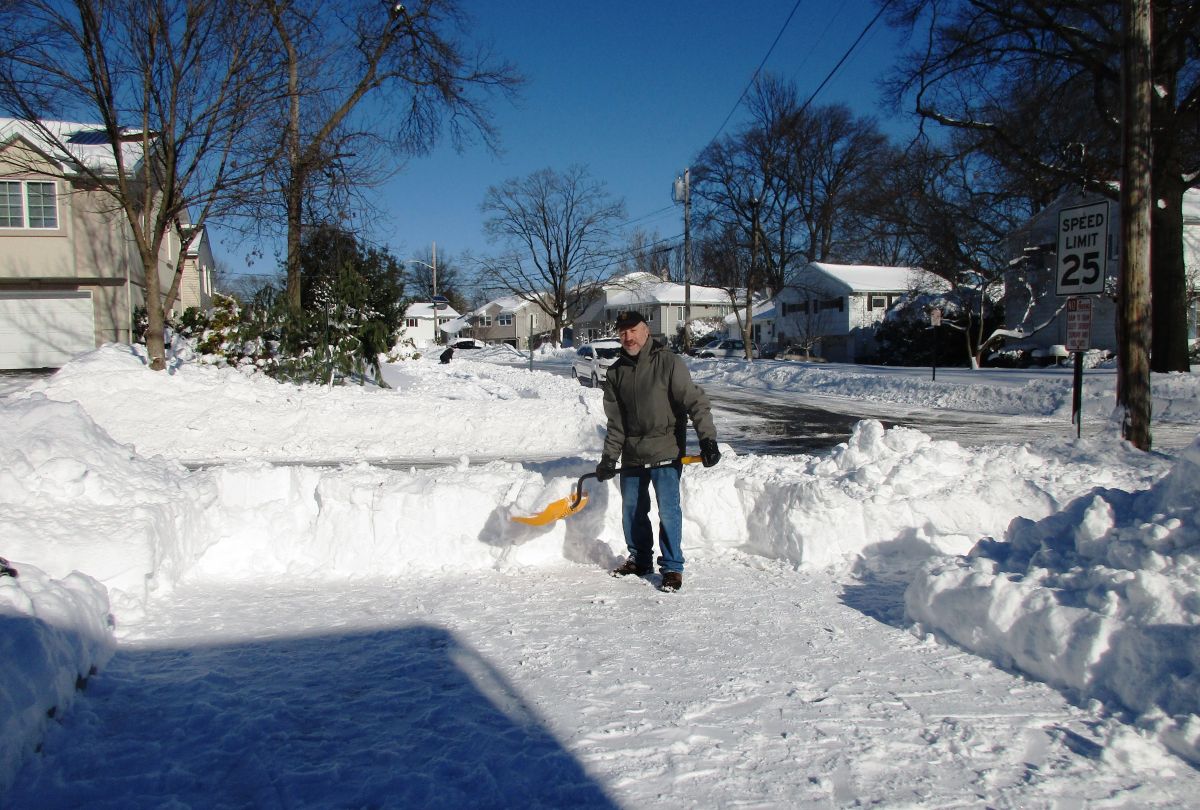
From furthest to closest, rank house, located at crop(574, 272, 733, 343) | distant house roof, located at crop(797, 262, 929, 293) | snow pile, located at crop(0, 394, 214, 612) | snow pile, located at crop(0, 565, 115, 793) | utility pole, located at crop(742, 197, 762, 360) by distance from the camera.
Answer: house, located at crop(574, 272, 733, 343)
distant house roof, located at crop(797, 262, 929, 293)
utility pole, located at crop(742, 197, 762, 360)
snow pile, located at crop(0, 394, 214, 612)
snow pile, located at crop(0, 565, 115, 793)

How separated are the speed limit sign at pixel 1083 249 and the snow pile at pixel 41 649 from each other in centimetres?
999

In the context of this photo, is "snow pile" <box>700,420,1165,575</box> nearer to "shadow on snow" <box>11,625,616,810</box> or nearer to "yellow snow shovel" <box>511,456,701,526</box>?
"yellow snow shovel" <box>511,456,701,526</box>

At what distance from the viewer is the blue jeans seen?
548 centimetres

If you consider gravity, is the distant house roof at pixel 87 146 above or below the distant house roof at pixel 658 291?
below

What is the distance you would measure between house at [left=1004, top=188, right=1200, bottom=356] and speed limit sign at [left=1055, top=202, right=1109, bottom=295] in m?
21.8

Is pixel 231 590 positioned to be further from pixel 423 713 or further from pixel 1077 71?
pixel 1077 71

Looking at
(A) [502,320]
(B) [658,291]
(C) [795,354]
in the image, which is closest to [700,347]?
(C) [795,354]

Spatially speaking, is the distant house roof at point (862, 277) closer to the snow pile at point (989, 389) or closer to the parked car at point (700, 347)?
the parked car at point (700, 347)

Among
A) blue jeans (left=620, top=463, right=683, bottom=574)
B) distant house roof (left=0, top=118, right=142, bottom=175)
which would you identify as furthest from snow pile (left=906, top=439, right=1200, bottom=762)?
distant house roof (left=0, top=118, right=142, bottom=175)

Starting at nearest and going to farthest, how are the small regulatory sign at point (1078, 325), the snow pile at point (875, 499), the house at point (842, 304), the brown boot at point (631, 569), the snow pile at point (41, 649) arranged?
the snow pile at point (41, 649), the brown boot at point (631, 569), the snow pile at point (875, 499), the small regulatory sign at point (1078, 325), the house at point (842, 304)

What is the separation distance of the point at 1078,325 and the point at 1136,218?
5.03 ft

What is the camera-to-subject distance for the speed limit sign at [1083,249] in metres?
9.39

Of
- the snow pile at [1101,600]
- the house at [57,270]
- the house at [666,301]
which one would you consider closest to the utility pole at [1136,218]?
the snow pile at [1101,600]

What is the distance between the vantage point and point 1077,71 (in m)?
18.4
